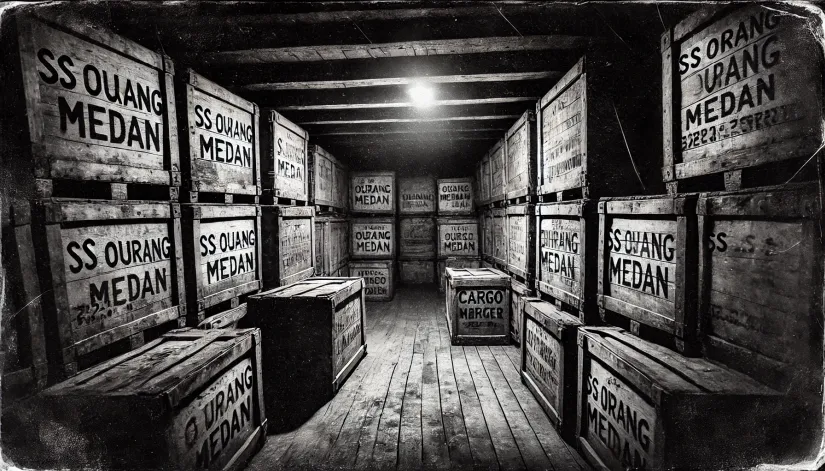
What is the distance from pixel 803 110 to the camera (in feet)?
5.68

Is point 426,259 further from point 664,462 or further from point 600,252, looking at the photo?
point 664,462

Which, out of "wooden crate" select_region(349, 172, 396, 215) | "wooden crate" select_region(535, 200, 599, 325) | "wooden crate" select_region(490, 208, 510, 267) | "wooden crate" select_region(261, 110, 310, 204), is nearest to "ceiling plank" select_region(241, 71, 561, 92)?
"wooden crate" select_region(261, 110, 310, 204)

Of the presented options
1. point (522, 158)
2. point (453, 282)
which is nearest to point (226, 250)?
point (453, 282)

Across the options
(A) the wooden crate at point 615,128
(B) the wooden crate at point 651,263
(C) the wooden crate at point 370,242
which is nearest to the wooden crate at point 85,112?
(A) the wooden crate at point 615,128

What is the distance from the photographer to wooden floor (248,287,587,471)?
9.36ft

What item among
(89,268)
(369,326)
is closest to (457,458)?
(89,268)

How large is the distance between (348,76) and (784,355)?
4.43m

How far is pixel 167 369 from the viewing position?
2.28 m

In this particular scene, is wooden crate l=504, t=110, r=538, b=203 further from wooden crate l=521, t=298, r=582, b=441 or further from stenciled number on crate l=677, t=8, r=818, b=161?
stenciled number on crate l=677, t=8, r=818, b=161

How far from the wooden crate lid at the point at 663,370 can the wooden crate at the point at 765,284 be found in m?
0.11

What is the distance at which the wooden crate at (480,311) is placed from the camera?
566 centimetres

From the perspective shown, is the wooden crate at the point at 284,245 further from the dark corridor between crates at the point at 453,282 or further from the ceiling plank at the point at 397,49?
the ceiling plank at the point at 397,49

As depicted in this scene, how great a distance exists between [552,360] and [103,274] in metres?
3.71

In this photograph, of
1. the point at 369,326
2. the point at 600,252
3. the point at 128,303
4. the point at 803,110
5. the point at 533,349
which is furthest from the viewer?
the point at 369,326
